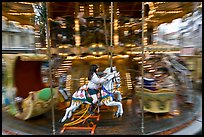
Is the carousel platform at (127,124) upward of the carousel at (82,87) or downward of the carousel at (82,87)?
downward

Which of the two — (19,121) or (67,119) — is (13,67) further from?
(67,119)

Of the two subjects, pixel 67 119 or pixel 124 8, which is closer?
pixel 67 119

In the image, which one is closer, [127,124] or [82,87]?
[82,87]

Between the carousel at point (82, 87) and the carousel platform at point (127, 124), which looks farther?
the carousel at point (82, 87)

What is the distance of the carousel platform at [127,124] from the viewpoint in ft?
12.2

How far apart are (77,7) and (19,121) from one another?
2853mm

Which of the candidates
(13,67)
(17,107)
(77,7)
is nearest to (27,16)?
(77,7)

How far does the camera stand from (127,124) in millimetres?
4062

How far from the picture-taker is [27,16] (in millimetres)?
6477

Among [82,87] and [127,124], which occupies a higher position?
[82,87]

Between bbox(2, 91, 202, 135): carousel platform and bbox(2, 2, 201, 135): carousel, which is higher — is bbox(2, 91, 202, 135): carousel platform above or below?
below

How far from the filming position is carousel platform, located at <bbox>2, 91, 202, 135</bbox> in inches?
147

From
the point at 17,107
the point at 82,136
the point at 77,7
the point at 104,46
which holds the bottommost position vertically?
the point at 82,136

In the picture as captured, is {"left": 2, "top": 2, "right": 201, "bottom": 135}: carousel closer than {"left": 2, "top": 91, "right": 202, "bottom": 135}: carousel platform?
No
